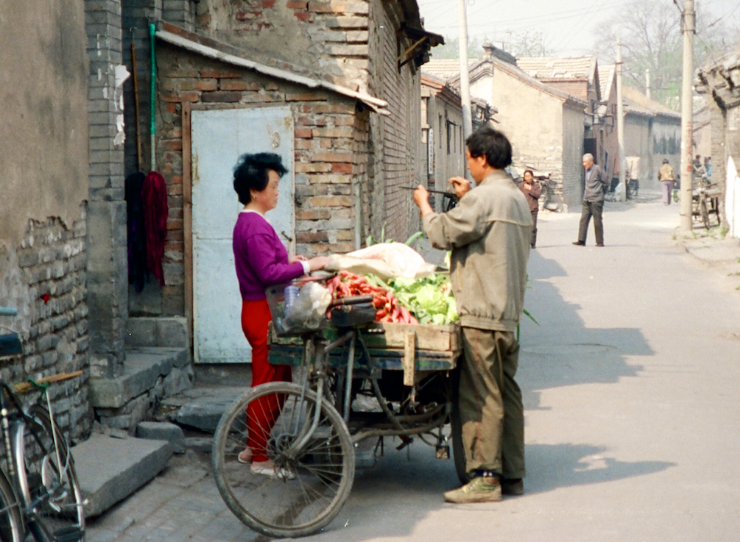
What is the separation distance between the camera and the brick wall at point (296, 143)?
322 inches

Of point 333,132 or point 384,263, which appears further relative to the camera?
point 333,132

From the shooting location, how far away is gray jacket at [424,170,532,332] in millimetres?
5320

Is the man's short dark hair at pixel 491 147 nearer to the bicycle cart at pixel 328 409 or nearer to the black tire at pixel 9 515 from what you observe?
the bicycle cart at pixel 328 409

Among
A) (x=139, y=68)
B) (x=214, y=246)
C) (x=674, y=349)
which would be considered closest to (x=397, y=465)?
(x=214, y=246)

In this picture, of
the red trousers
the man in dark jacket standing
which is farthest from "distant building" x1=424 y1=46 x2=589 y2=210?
Result: the red trousers

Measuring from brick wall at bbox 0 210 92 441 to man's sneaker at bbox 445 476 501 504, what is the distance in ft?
8.17

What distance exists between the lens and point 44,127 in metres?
5.76

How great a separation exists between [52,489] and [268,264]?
1.85m

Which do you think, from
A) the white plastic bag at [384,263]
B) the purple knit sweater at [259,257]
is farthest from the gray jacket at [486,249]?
the purple knit sweater at [259,257]

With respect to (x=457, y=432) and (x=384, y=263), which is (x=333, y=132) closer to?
(x=384, y=263)

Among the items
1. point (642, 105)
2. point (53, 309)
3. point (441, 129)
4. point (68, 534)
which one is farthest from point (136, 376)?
point (642, 105)

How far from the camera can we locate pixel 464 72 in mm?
17297

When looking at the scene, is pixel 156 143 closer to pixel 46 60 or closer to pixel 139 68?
pixel 139 68

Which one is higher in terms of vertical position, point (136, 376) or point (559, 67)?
point (559, 67)
